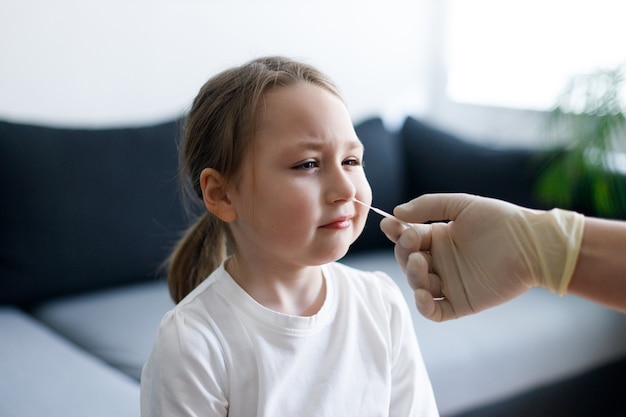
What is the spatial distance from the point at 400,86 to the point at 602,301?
7.79 feet

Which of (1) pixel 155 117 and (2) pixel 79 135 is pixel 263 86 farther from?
(1) pixel 155 117

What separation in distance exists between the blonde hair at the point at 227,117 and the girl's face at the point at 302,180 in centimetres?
2

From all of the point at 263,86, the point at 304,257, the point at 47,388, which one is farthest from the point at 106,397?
the point at 263,86

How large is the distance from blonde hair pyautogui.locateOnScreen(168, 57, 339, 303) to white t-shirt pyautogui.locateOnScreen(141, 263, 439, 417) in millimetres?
179

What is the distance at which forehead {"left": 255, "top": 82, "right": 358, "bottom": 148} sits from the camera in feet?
3.66

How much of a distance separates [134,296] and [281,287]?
1052 millimetres

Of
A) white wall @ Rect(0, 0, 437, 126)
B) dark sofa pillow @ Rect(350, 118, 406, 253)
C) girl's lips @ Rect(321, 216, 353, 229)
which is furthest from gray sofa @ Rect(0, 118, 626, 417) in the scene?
girl's lips @ Rect(321, 216, 353, 229)

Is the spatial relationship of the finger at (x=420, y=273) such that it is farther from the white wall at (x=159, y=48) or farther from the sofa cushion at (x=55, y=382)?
the white wall at (x=159, y=48)

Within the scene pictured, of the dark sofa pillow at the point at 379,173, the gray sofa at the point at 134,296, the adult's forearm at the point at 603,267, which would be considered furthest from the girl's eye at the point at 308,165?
the dark sofa pillow at the point at 379,173

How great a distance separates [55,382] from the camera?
152cm

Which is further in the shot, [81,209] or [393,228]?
[81,209]

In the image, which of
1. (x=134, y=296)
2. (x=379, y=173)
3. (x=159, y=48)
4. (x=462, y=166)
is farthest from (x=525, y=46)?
(x=134, y=296)

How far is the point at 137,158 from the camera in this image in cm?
224

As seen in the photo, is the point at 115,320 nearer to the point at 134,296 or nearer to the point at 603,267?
the point at 134,296
